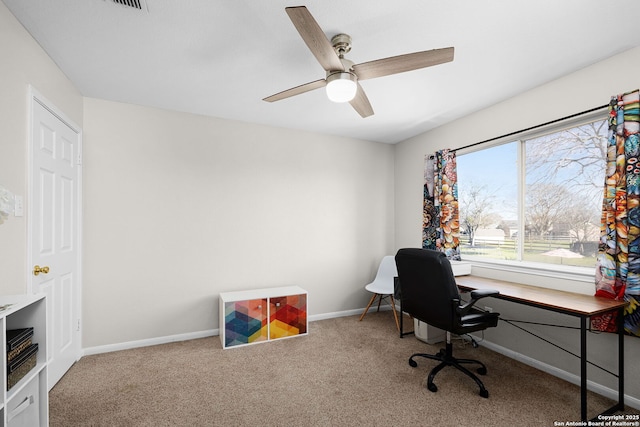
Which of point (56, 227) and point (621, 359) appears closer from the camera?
point (621, 359)

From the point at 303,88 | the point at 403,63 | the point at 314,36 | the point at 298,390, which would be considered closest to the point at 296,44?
the point at 303,88

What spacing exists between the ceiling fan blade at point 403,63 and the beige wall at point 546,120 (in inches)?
56.4

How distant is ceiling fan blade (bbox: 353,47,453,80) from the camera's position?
1608 millimetres

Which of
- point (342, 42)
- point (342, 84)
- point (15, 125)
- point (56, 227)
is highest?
point (342, 42)

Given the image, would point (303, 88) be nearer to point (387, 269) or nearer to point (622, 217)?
point (622, 217)

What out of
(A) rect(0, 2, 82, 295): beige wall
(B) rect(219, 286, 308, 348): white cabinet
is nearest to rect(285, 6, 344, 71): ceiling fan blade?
(A) rect(0, 2, 82, 295): beige wall

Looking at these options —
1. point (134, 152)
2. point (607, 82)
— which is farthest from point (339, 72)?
point (134, 152)

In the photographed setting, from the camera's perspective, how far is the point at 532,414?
76.7 inches

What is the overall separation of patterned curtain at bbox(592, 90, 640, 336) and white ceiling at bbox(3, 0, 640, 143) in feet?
1.69

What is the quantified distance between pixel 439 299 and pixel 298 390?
4.08 feet

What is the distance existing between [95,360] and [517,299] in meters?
3.53

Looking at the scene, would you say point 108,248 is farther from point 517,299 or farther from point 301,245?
point 517,299

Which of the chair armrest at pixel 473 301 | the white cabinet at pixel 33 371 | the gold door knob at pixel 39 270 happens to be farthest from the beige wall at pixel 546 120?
the gold door knob at pixel 39 270

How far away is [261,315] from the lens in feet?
10.2
